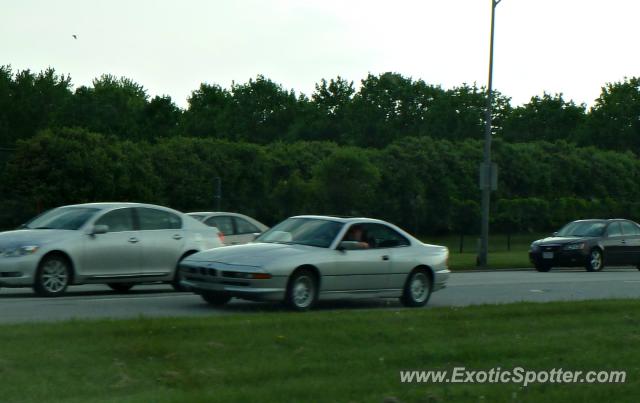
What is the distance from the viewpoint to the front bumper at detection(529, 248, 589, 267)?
29125 mm

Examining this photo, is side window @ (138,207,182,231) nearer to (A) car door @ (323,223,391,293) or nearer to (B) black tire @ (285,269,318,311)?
(A) car door @ (323,223,391,293)

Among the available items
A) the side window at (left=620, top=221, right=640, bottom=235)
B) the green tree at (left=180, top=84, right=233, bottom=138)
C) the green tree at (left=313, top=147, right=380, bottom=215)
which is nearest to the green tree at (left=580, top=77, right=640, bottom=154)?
the green tree at (left=180, top=84, right=233, bottom=138)

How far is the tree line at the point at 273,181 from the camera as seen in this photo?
37875 millimetres

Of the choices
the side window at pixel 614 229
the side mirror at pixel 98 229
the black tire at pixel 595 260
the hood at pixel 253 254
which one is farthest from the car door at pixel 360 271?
the side window at pixel 614 229

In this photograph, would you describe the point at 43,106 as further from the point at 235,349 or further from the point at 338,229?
the point at 235,349

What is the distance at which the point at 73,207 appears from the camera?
17844 mm

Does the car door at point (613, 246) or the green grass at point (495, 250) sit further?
the green grass at point (495, 250)

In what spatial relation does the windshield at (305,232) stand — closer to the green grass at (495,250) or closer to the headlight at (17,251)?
the headlight at (17,251)

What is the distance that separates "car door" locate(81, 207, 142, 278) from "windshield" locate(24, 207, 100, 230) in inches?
A: 9.9

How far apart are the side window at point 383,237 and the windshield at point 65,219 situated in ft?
15.2

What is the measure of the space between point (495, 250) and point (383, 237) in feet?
91.2

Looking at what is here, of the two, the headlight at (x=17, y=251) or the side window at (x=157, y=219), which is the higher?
the side window at (x=157, y=219)

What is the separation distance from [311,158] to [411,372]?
4535 cm

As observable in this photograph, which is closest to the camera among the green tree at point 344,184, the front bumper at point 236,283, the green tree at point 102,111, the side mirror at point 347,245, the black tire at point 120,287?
the front bumper at point 236,283
